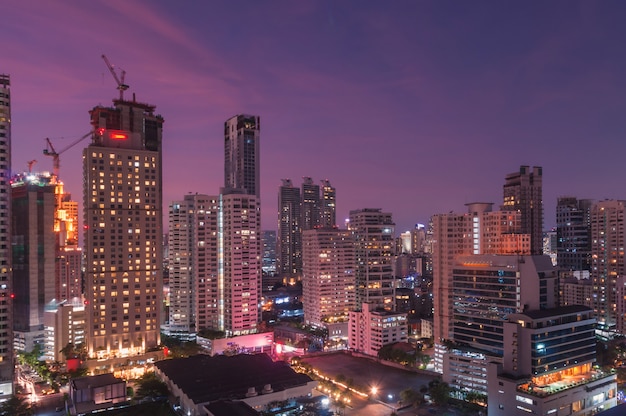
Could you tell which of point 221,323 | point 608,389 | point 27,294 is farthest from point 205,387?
point 27,294

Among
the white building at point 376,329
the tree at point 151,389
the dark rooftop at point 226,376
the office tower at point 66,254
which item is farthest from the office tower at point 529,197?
the office tower at point 66,254

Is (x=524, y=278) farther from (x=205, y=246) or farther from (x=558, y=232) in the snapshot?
(x=558, y=232)

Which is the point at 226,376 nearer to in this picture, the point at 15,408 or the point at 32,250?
the point at 15,408

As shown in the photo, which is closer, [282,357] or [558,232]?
[282,357]

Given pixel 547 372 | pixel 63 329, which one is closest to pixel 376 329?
pixel 547 372

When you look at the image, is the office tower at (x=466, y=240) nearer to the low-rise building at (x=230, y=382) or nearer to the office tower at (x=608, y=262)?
the low-rise building at (x=230, y=382)

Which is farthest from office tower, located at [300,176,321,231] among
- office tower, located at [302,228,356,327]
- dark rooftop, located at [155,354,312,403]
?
dark rooftop, located at [155,354,312,403]

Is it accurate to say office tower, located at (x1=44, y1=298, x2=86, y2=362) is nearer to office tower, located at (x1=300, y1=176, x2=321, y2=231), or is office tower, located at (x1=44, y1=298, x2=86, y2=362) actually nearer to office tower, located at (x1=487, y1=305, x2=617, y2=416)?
office tower, located at (x1=487, y1=305, x2=617, y2=416)
